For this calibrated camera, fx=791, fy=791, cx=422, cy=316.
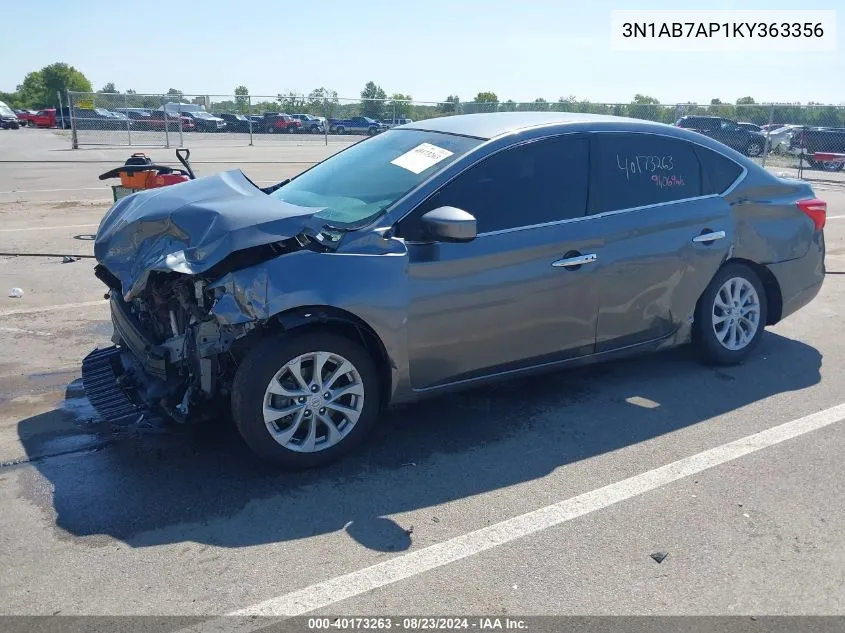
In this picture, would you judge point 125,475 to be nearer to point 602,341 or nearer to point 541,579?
point 541,579

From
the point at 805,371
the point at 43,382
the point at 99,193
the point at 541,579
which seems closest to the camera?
the point at 541,579

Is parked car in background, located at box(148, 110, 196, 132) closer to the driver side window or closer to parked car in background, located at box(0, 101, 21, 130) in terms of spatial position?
parked car in background, located at box(0, 101, 21, 130)

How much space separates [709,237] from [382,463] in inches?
107

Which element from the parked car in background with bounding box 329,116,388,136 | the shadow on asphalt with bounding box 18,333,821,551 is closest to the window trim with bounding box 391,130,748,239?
the shadow on asphalt with bounding box 18,333,821,551

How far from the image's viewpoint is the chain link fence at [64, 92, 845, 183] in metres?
24.4

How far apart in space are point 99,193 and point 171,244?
12354 mm

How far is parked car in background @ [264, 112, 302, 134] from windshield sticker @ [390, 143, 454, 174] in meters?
33.8

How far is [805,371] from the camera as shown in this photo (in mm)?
5637

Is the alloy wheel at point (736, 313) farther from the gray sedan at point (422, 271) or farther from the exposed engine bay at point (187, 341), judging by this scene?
the exposed engine bay at point (187, 341)

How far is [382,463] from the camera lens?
4.14 m

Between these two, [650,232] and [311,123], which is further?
[311,123]

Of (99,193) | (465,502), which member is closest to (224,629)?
(465,502)

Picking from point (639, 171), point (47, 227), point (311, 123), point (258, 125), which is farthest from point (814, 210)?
point (311, 123)

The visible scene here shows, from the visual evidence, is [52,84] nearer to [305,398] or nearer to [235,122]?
[235,122]
